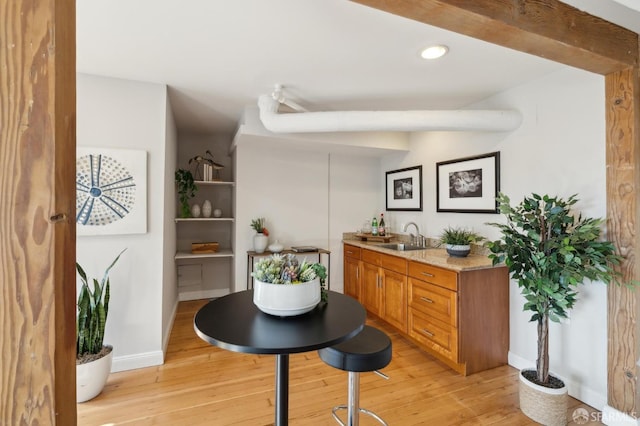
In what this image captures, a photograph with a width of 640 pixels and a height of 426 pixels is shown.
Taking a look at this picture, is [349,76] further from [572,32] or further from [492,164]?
[492,164]

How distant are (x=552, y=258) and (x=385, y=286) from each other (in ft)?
5.18

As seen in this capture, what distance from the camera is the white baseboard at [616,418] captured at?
1.66m

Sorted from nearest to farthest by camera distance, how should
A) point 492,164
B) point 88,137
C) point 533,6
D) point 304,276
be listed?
point 304,276, point 533,6, point 88,137, point 492,164

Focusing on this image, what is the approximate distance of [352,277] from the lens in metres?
3.79

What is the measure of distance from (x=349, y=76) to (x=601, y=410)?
2801mm

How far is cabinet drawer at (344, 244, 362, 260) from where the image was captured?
3.69m

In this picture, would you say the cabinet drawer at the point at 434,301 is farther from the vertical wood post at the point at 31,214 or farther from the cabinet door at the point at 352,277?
the vertical wood post at the point at 31,214

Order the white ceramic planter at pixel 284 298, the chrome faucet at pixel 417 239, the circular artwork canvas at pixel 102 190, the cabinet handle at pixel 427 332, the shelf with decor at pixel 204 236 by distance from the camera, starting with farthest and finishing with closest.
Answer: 1. the shelf with decor at pixel 204 236
2. the chrome faucet at pixel 417 239
3. the cabinet handle at pixel 427 332
4. the circular artwork canvas at pixel 102 190
5. the white ceramic planter at pixel 284 298

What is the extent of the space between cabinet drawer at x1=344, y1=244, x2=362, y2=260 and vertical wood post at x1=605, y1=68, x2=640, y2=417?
2280mm

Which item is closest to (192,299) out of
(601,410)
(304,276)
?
(304,276)

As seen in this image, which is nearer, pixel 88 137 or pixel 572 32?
pixel 572 32

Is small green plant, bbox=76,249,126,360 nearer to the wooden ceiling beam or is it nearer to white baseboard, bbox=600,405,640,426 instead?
the wooden ceiling beam

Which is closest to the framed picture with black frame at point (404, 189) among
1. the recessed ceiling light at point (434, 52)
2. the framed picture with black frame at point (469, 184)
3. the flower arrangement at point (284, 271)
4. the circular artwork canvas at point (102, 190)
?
the framed picture with black frame at point (469, 184)

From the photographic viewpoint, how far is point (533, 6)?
54.4 inches
